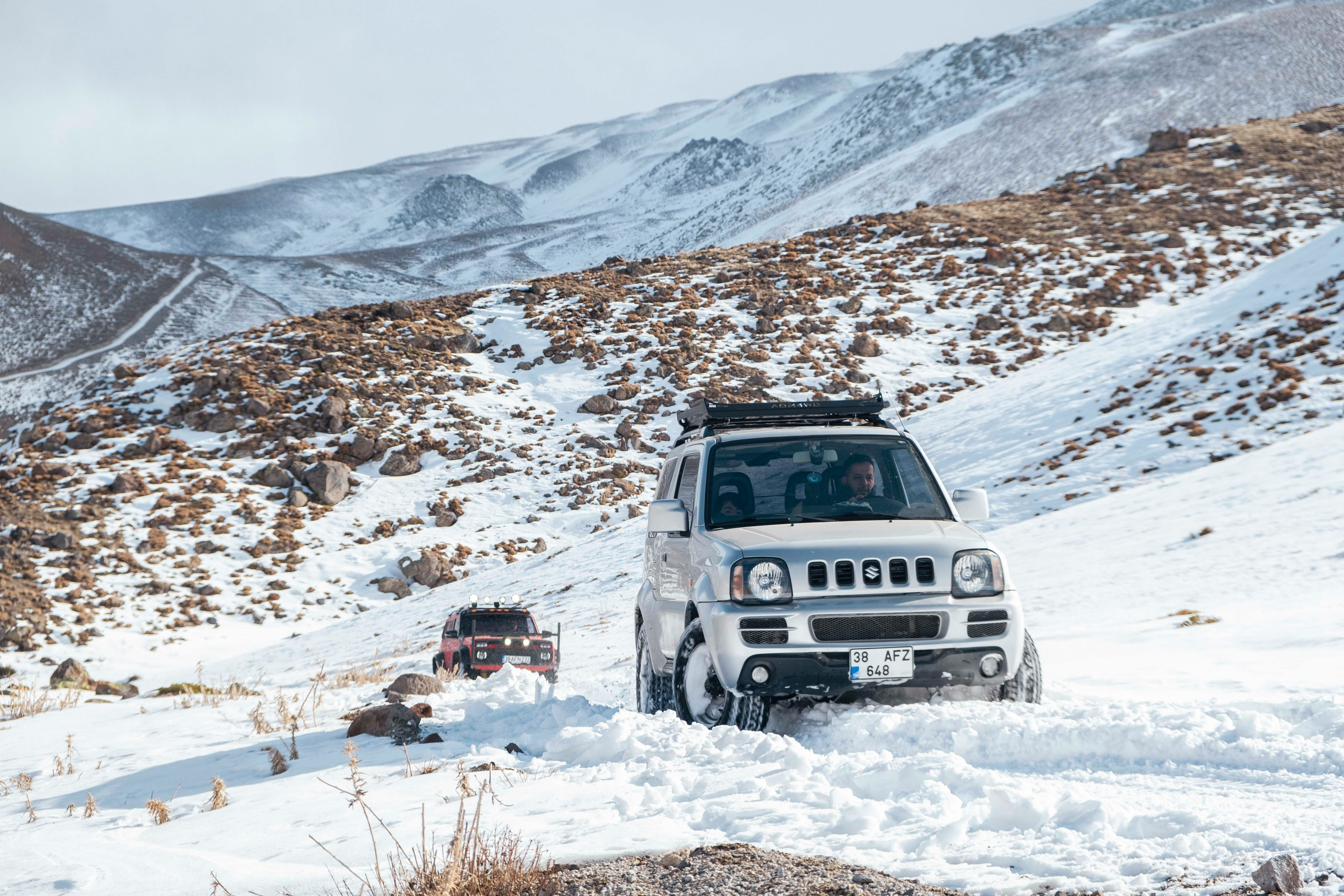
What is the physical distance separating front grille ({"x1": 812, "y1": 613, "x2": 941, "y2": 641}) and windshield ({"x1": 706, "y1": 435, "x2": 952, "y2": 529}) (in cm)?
99

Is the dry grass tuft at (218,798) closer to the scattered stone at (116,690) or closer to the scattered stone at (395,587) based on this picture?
the scattered stone at (116,690)

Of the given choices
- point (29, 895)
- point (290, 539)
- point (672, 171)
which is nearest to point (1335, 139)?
point (290, 539)

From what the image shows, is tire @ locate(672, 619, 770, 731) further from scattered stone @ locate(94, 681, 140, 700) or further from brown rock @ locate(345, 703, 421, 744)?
scattered stone @ locate(94, 681, 140, 700)

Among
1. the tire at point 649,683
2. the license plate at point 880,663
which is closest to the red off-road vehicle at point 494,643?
the tire at point 649,683

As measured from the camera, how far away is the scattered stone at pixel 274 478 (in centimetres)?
2944

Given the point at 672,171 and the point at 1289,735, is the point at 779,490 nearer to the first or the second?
the point at 1289,735

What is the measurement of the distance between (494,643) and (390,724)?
836cm

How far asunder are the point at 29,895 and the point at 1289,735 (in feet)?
20.3

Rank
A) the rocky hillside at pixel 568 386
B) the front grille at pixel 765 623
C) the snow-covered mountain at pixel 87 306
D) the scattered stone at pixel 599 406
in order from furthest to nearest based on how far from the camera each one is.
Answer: the snow-covered mountain at pixel 87 306
the scattered stone at pixel 599 406
the rocky hillside at pixel 568 386
the front grille at pixel 765 623

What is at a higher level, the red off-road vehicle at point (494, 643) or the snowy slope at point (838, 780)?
the snowy slope at point (838, 780)

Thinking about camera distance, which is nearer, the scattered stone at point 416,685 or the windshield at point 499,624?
the scattered stone at point 416,685

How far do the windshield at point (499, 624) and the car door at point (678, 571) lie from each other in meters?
8.81

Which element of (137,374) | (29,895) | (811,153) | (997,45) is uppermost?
(997,45)

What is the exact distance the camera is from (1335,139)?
49.1 metres
